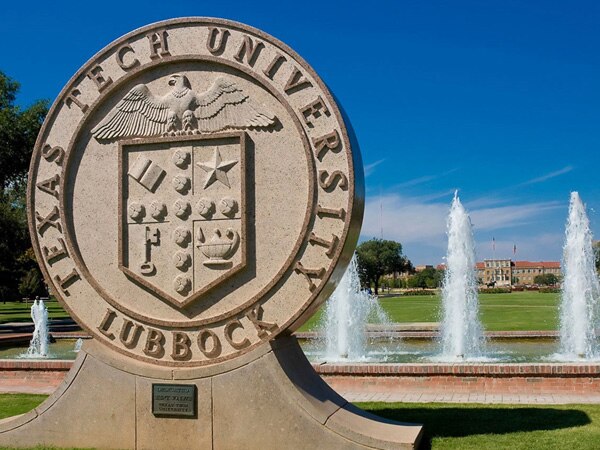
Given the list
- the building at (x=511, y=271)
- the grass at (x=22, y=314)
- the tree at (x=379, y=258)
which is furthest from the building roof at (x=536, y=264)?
the grass at (x=22, y=314)

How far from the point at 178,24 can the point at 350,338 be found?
10.2 m

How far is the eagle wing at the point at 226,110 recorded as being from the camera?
722 centimetres

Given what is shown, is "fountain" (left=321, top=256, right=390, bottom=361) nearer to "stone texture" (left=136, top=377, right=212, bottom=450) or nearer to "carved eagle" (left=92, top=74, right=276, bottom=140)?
"stone texture" (left=136, top=377, right=212, bottom=450)

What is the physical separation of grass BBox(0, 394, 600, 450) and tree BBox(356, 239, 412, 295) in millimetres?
79943

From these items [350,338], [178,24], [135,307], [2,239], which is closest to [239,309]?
[135,307]

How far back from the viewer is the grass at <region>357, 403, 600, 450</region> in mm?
7242

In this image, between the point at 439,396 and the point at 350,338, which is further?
the point at 350,338

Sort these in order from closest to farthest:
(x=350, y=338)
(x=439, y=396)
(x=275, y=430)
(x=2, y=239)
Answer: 1. (x=275, y=430)
2. (x=439, y=396)
3. (x=350, y=338)
4. (x=2, y=239)

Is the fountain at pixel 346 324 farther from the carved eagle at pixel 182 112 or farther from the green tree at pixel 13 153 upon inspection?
the green tree at pixel 13 153

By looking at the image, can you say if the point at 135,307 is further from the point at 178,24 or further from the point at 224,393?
the point at 178,24

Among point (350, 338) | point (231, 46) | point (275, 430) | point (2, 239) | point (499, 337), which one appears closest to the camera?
point (275, 430)

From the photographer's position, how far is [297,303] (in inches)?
273

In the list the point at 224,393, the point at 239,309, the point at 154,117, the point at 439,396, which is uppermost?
the point at 154,117

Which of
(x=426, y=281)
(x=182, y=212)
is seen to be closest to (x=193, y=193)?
(x=182, y=212)
